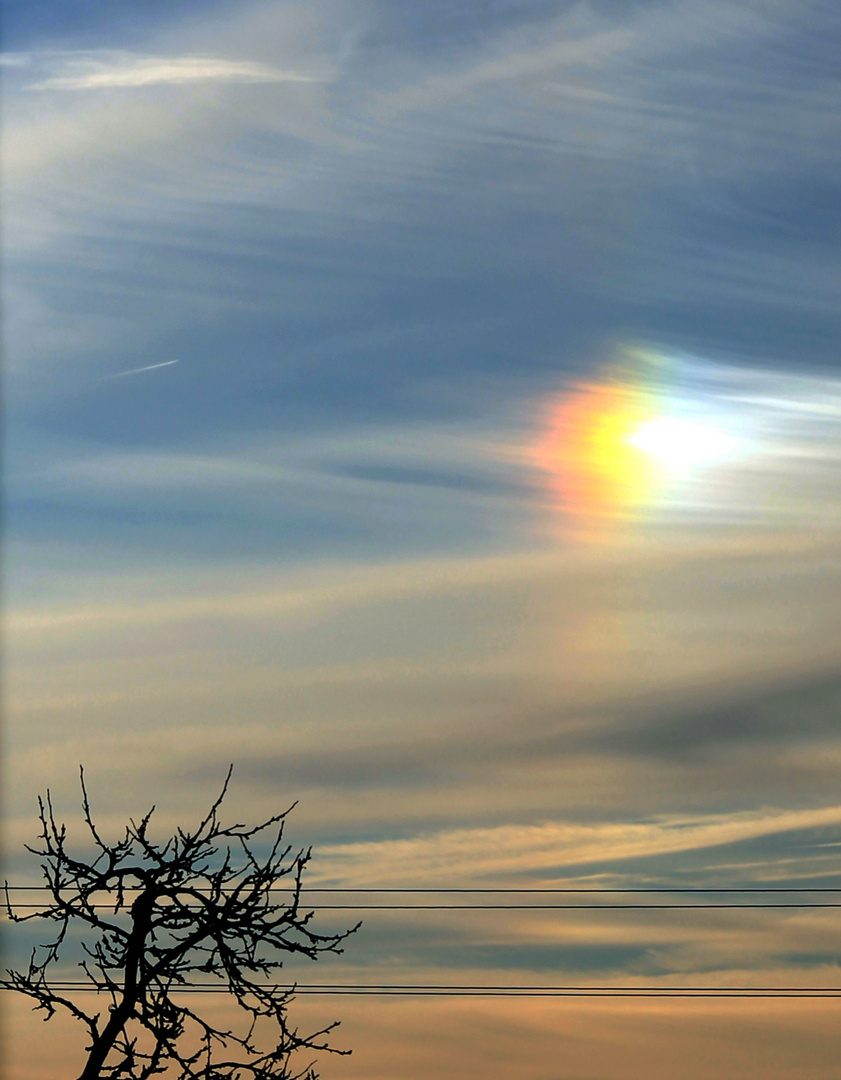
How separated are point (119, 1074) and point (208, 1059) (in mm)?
887

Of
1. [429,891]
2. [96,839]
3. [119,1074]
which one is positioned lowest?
[119,1074]

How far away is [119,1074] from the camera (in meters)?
13.9

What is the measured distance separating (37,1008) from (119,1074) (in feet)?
3.69

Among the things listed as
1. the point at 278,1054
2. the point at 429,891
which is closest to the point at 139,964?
the point at 278,1054

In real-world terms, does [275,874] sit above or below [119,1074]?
above

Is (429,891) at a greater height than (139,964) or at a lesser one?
greater

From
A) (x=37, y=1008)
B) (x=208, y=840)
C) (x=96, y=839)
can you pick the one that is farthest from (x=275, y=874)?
(x=37, y=1008)

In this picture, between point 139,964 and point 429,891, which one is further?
point 429,891

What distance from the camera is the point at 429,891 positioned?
24.4 metres

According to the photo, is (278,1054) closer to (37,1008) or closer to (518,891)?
(37,1008)

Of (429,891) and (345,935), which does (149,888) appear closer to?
(345,935)

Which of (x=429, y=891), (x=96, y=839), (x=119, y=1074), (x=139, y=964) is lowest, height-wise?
(x=119, y=1074)

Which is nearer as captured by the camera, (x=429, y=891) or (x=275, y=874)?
(x=275, y=874)

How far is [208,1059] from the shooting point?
14297mm
